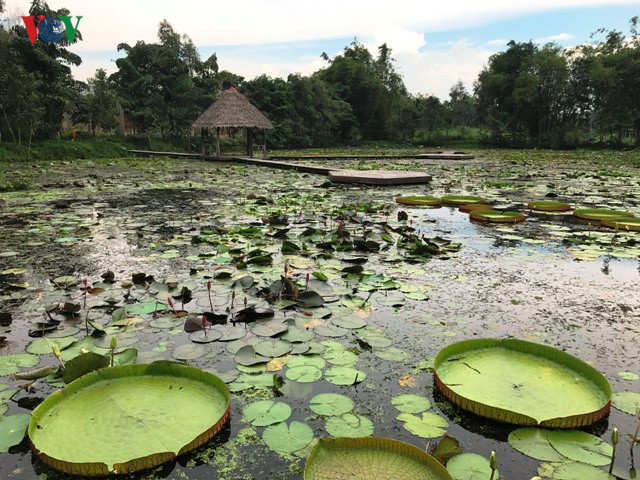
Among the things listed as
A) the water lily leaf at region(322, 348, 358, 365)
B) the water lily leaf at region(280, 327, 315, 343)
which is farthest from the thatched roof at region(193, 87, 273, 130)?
the water lily leaf at region(322, 348, 358, 365)

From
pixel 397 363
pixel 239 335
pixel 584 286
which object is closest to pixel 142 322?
pixel 239 335

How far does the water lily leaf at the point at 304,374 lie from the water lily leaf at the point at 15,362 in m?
1.15

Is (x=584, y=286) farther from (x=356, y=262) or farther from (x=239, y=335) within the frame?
(x=239, y=335)

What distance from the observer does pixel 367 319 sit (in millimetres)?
2504

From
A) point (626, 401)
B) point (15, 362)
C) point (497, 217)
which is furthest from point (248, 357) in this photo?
point (497, 217)

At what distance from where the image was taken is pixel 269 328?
2.34 m

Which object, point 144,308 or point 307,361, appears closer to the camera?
point 307,361

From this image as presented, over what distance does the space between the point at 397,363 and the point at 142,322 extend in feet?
4.53

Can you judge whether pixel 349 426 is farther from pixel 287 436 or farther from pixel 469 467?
pixel 469 467

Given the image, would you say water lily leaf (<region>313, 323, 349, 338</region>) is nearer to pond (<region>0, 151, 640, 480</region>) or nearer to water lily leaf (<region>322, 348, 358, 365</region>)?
pond (<region>0, 151, 640, 480</region>)

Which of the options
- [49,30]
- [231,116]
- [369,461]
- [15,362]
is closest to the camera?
[369,461]

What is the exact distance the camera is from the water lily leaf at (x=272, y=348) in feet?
6.84

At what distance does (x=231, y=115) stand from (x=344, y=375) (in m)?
17.2

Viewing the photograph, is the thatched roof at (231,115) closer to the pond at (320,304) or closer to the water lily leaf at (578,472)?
the pond at (320,304)
